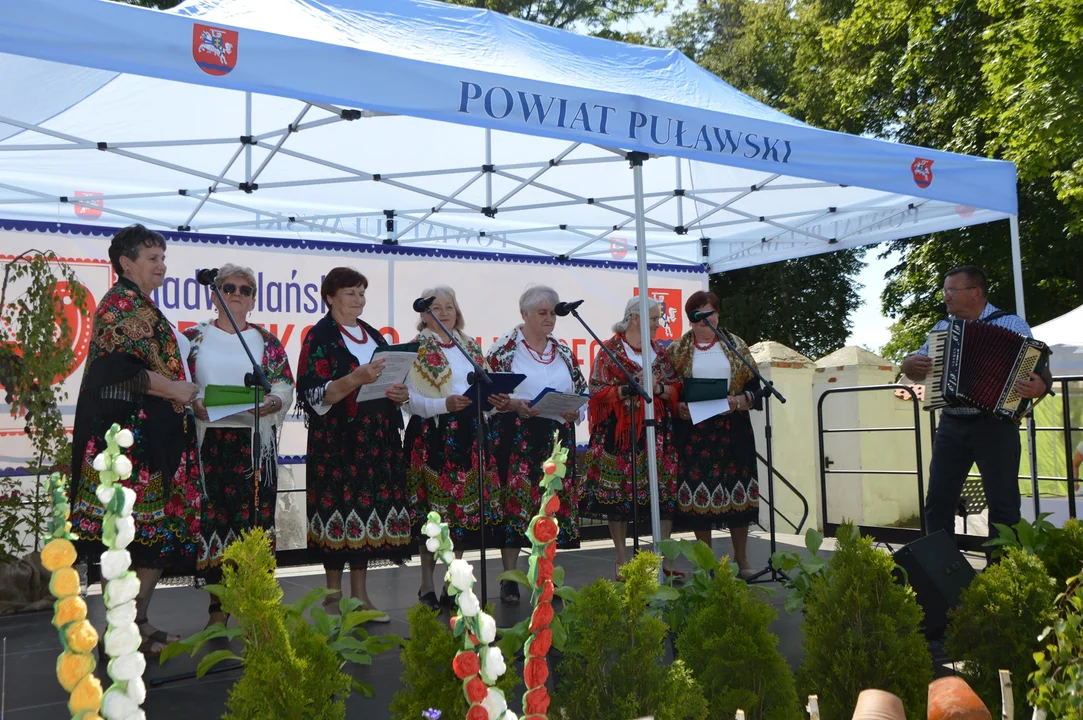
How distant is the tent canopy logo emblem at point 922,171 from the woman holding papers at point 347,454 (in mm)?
2962

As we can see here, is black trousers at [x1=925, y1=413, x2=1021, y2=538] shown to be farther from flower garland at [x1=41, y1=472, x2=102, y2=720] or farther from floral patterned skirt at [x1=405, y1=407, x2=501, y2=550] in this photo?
flower garland at [x1=41, y1=472, x2=102, y2=720]

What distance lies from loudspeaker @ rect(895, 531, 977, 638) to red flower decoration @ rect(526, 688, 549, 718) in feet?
9.25

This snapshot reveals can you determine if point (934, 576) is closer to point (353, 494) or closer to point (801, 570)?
point (801, 570)

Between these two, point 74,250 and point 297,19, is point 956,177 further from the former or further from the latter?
point 74,250

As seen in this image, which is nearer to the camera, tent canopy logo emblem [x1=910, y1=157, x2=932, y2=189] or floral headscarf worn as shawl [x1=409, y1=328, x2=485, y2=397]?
floral headscarf worn as shawl [x1=409, y1=328, x2=485, y2=397]

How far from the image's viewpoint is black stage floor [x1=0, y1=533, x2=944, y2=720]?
11.2ft

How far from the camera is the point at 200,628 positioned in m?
4.82

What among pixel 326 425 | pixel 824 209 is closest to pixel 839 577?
pixel 326 425

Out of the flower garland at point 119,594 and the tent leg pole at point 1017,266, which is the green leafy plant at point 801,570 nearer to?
the flower garland at point 119,594

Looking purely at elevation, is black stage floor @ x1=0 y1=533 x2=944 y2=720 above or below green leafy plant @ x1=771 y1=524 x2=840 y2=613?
below

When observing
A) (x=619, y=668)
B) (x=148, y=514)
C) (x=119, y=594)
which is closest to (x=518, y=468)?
(x=148, y=514)

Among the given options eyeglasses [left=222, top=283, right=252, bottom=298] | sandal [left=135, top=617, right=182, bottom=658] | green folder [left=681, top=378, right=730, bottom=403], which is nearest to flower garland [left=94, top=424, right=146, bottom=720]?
sandal [left=135, top=617, right=182, bottom=658]

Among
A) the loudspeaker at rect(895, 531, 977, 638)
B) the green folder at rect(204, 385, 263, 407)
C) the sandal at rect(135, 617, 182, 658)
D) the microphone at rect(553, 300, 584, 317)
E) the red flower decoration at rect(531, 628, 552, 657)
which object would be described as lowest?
the sandal at rect(135, 617, 182, 658)

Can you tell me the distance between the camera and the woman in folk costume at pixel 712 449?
5676mm
